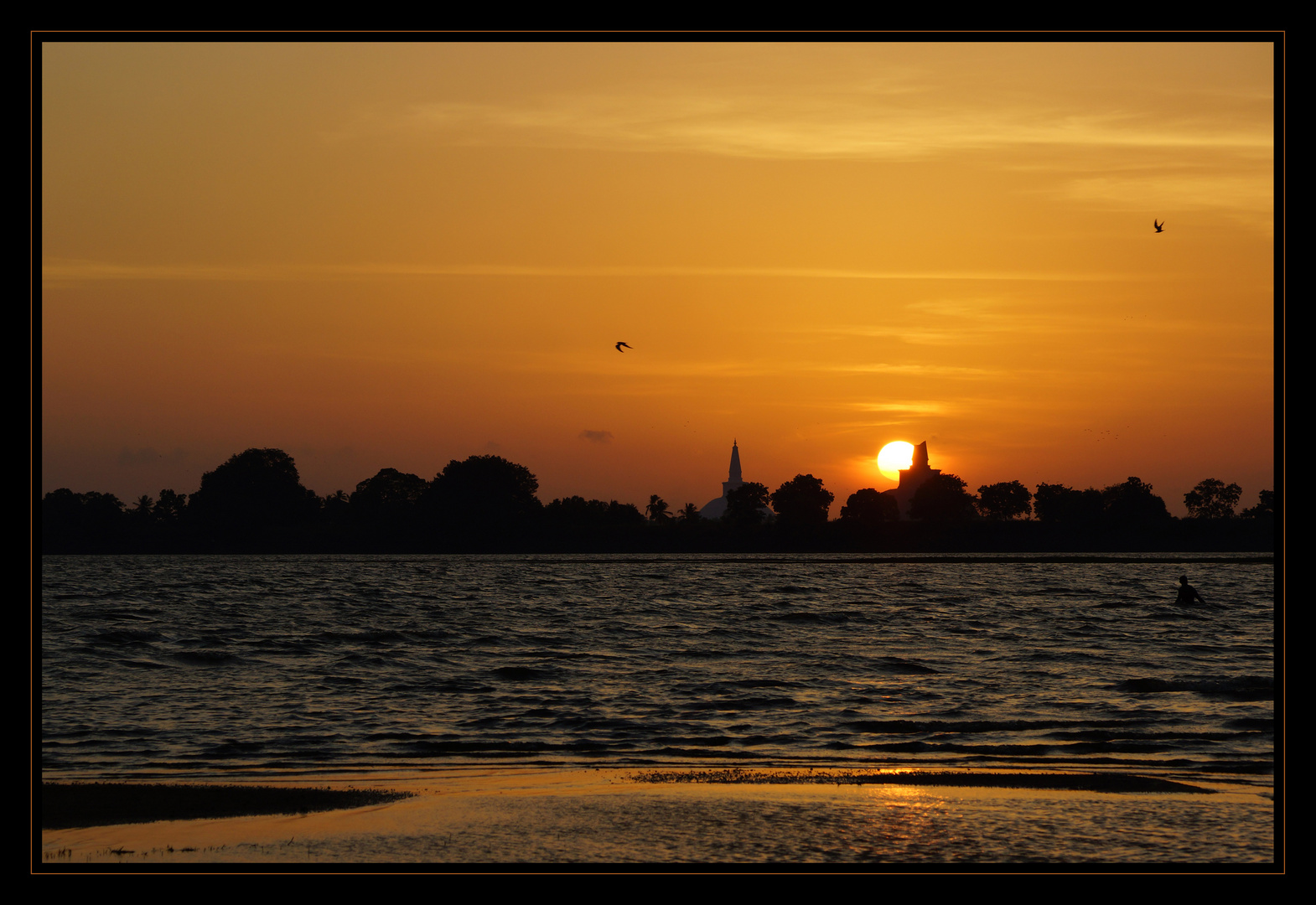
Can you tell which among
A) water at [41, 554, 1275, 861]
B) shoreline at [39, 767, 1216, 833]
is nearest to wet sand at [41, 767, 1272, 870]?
shoreline at [39, 767, 1216, 833]

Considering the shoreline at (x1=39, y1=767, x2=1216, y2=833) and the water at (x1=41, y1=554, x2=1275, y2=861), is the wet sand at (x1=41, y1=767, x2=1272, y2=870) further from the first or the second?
the water at (x1=41, y1=554, x2=1275, y2=861)

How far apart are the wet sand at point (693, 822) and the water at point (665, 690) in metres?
1.47

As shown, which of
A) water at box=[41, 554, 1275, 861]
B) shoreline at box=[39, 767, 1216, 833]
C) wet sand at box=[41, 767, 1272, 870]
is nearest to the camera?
wet sand at box=[41, 767, 1272, 870]

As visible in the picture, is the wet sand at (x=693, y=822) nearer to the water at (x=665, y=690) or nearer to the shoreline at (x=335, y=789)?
the shoreline at (x=335, y=789)

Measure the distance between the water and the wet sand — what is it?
4.81ft

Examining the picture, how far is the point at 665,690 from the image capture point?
122ft

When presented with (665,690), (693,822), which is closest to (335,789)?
(693,822)

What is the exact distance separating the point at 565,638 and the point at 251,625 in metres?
22.7

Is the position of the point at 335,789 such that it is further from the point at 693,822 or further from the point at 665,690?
the point at 665,690

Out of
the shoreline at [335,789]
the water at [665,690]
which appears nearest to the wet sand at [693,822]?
the shoreline at [335,789]

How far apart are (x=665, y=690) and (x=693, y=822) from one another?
18.9 metres

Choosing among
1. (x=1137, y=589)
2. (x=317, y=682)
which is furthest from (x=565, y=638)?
(x=1137, y=589)

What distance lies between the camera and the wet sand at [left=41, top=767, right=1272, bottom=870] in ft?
54.4
